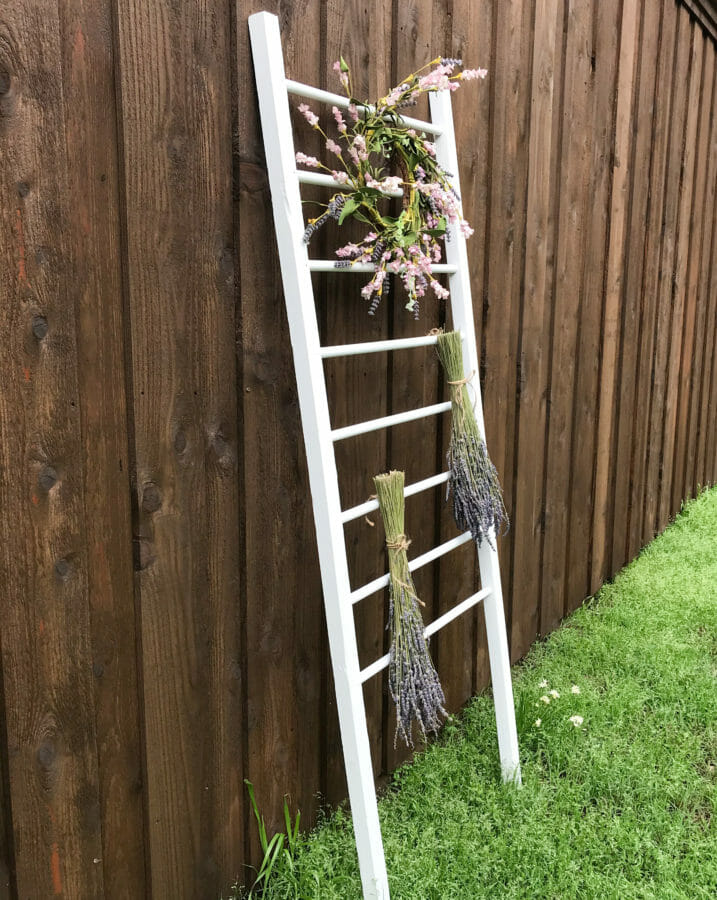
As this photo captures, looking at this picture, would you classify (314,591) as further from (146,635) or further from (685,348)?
(685,348)

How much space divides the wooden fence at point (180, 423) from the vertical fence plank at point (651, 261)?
4.17 feet

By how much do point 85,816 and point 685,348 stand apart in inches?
159

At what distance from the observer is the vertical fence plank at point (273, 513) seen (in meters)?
1.56

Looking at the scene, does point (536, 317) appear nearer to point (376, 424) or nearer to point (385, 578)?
point (376, 424)

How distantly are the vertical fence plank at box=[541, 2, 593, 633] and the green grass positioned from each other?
31 cm

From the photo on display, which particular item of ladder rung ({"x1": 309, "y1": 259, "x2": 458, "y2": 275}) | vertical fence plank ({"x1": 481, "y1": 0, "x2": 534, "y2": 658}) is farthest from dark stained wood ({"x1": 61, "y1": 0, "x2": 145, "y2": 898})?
vertical fence plank ({"x1": 481, "y1": 0, "x2": 534, "y2": 658})

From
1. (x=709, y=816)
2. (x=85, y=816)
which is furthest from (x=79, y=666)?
(x=709, y=816)

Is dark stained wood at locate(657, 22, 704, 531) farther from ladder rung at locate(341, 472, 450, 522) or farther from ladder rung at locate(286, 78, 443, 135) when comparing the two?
ladder rung at locate(286, 78, 443, 135)

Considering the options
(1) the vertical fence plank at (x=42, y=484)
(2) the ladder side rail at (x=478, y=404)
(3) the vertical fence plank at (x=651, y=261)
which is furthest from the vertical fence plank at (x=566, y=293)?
(1) the vertical fence plank at (x=42, y=484)

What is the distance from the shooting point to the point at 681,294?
425 cm

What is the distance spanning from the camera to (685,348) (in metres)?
4.47

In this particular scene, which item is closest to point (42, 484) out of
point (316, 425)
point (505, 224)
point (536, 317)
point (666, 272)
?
point (316, 425)

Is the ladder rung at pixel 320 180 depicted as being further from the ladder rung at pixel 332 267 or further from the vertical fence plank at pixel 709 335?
the vertical fence plank at pixel 709 335

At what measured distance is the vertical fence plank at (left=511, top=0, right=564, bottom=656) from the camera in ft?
8.59
